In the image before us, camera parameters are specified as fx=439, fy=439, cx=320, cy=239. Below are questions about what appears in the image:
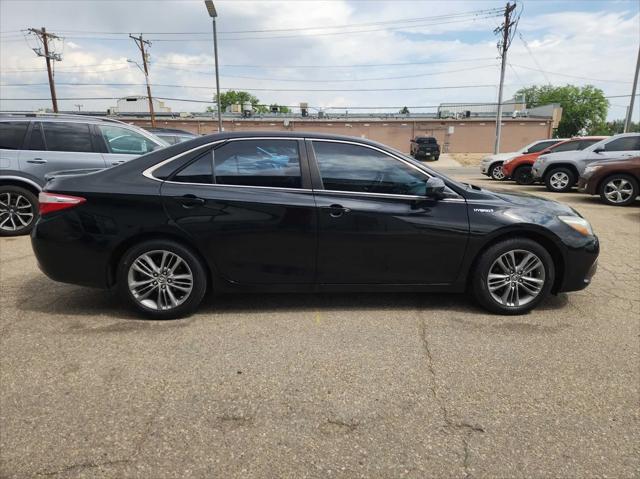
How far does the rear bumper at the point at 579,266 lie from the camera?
12.5 feet

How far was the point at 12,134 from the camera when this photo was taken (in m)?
6.70

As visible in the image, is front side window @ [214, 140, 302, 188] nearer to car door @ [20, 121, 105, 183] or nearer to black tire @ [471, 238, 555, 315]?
black tire @ [471, 238, 555, 315]

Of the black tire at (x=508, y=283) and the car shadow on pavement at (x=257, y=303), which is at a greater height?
the black tire at (x=508, y=283)

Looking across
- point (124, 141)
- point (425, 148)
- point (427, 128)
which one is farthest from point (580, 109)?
point (124, 141)

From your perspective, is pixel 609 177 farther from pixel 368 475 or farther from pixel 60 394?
pixel 60 394

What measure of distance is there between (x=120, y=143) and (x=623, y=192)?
1048cm

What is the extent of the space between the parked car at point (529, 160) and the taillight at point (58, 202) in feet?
44.7

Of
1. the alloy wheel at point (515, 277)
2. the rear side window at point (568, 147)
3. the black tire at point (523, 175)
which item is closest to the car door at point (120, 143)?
the alloy wheel at point (515, 277)

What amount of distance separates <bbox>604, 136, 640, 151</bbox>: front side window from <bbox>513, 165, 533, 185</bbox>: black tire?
294cm

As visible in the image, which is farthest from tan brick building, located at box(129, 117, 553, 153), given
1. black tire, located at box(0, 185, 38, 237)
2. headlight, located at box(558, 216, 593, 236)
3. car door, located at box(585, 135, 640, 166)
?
headlight, located at box(558, 216, 593, 236)

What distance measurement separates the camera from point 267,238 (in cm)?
363

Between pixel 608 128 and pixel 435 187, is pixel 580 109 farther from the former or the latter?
pixel 435 187

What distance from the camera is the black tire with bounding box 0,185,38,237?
6676mm

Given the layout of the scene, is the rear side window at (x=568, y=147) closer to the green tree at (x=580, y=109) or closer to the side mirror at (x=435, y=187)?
the side mirror at (x=435, y=187)
